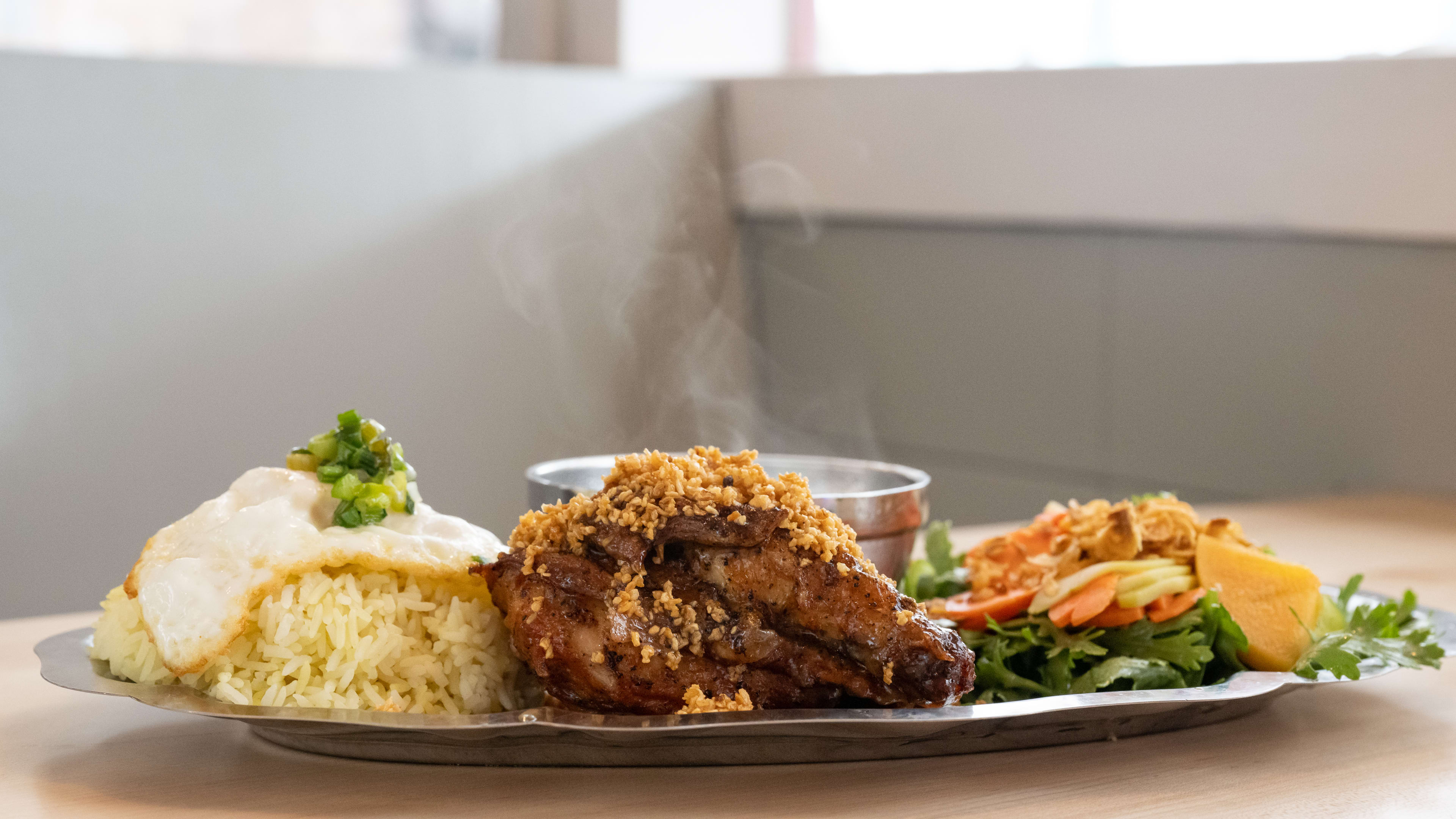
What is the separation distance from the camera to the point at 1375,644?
1525 mm

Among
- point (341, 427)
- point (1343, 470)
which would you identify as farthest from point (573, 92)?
point (341, 427)

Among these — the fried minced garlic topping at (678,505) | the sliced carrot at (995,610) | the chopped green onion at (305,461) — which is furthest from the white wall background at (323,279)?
the sliced carrot at (995,610)

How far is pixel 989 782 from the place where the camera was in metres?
1.26

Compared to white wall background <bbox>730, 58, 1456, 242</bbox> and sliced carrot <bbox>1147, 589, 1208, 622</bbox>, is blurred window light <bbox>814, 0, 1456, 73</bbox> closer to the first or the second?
white wall background <bbox>730, 58, 1456, 242</bbox>

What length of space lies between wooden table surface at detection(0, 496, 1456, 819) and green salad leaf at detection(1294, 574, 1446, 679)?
6cm

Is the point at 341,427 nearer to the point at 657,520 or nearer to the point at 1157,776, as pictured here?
the point at 657,520

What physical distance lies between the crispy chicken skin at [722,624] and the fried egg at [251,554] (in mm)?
104

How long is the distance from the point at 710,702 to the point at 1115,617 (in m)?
0.57

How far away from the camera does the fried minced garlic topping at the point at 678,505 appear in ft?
4.39

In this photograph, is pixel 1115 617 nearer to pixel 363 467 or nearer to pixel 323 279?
pixel 363 467

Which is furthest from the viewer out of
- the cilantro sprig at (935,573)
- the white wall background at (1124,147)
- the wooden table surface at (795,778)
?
the white wall background at (1124,147)

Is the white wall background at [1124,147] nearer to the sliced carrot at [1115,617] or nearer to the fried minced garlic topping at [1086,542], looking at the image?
the fried minced garlic topping at [1086,542]

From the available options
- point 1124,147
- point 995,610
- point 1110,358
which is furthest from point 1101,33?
point 995,610

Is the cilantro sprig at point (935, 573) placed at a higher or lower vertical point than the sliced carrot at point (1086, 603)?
lower
